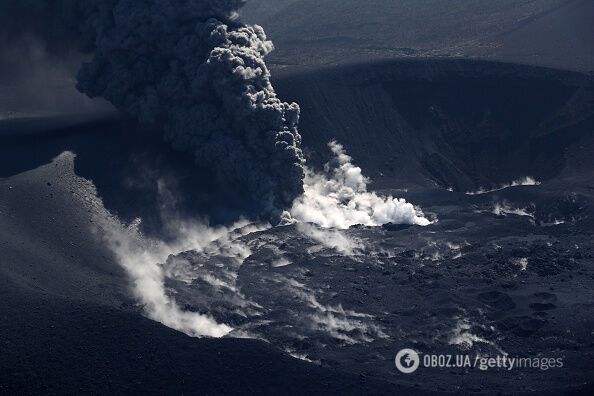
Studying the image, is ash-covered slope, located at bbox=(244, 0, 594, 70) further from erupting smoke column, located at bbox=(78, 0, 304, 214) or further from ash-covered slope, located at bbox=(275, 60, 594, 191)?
erupting smoke column, located at bbox=(78, 0, 304, 214)

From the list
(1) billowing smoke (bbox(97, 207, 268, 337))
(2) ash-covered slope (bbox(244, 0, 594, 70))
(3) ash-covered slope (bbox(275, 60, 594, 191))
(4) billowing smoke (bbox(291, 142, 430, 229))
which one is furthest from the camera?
(2) ash-covered slope (bbox(244, 0, 594, 70))

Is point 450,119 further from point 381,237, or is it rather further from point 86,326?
point 86,326

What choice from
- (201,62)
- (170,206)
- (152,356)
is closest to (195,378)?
(152,356)

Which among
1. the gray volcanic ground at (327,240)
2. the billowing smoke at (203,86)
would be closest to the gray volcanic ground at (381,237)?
the gray volcanic ground at (327,240)

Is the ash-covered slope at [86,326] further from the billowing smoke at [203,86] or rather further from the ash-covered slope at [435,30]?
the ash-covered slope at [435,30]

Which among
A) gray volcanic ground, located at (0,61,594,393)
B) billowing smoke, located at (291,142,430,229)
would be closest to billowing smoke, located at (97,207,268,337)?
gray volcanic ground, located at (0,61,594,393)

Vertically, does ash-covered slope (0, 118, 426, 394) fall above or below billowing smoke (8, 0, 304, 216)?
below

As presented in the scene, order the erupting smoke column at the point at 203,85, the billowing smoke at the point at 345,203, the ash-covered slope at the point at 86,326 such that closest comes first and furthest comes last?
the ash-covered slope at the point at 86,326
the billowing smoke at the point at 345,203
the erupting smoke column at the point at 203,85

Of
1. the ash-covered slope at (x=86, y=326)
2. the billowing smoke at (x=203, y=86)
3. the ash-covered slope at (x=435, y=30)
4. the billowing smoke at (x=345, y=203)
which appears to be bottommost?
the ash-covered slope at (x=86, y=326)
